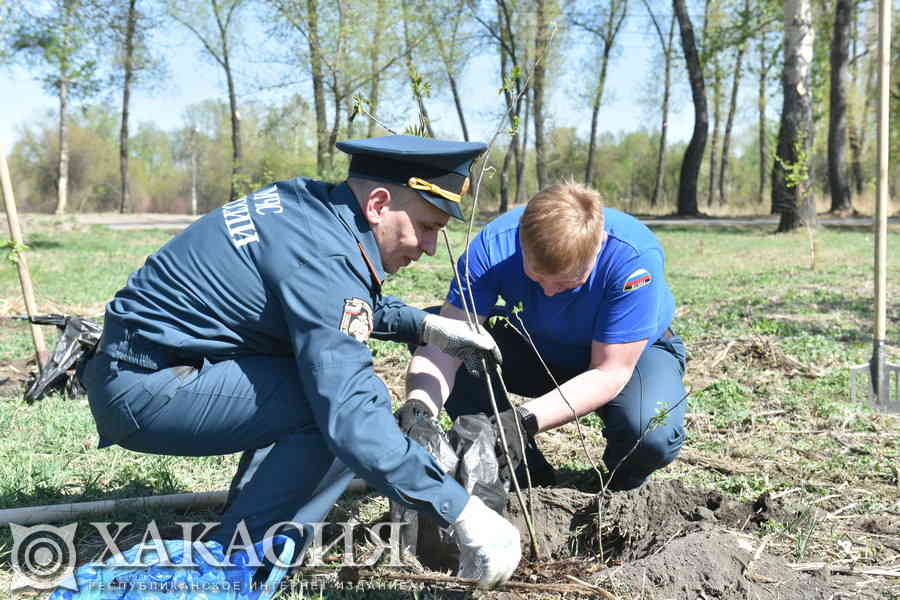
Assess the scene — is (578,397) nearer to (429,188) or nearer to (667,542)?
(667,542)

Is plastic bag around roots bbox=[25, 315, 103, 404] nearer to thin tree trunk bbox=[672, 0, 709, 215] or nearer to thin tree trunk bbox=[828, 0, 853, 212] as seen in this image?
→ thin tree trunk bbox=[672, 0, 709, 215]

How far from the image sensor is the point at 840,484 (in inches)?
124

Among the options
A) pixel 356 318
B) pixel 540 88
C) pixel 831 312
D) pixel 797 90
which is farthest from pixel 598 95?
pixel 356 318

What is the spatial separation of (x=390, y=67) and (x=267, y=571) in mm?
15399

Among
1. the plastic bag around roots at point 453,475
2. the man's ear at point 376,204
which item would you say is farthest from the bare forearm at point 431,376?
the man's ear at point 376,204

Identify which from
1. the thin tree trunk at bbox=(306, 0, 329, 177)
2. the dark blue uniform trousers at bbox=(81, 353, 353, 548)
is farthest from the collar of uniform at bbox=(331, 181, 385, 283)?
the thin tree trunk at bbox=(306, 0, 329, 177)

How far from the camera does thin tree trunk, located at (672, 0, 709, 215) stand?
1841 cm

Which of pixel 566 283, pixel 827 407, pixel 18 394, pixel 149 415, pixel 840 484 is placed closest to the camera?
pixel 149 415

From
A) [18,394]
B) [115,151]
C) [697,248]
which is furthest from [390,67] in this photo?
[115,151]

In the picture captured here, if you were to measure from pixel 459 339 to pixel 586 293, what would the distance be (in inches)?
23.1

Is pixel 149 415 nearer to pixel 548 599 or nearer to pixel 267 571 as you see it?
pixel 267 571

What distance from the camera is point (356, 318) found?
2.02m

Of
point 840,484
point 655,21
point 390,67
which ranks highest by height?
point 655,21

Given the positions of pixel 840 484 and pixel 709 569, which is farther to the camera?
pixel 840 484
